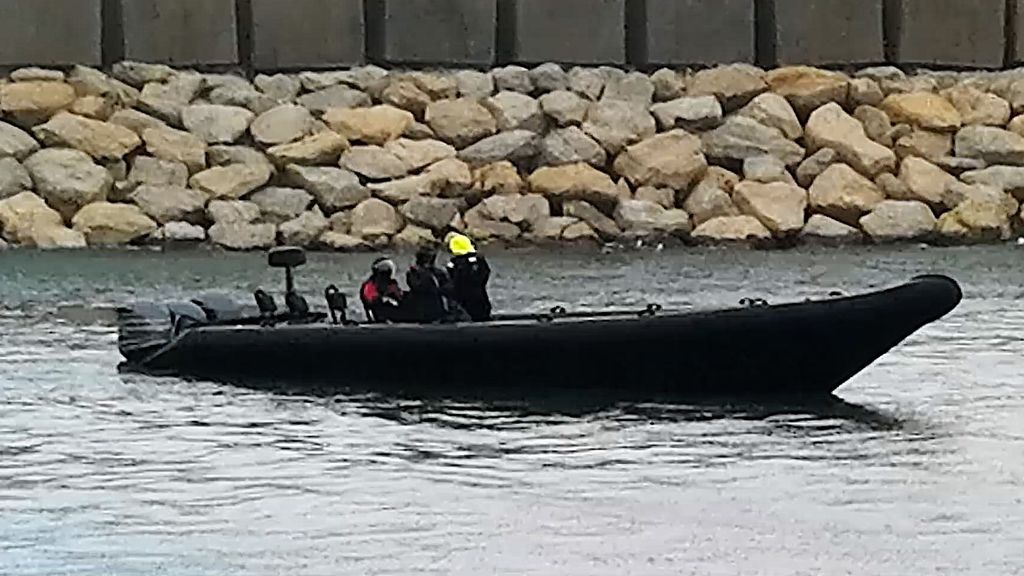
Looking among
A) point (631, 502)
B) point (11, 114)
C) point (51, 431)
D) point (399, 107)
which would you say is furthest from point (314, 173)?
point (631, 502)

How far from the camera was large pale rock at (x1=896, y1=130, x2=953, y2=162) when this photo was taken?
27781mm

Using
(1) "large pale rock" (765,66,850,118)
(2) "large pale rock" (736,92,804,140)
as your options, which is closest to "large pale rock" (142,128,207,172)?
(2) "large pale rock" (736,92,804,140)

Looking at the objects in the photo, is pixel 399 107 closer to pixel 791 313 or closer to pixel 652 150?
pixel 652 150

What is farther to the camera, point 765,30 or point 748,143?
point 765,30

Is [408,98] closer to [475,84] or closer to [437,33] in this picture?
[475,84]

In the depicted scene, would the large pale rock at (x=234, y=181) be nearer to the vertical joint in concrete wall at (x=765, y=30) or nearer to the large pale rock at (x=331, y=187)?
the large pale rock at (x=331, y=187)

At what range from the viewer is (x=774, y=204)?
87.4 feet

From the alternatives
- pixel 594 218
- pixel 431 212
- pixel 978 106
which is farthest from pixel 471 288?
pixel 978 106

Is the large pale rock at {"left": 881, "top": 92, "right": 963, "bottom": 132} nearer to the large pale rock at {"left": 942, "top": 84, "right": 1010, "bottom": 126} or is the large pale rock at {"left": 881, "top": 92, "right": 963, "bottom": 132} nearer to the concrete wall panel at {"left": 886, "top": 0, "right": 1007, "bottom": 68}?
the large pale rock at {"left": 942, "top": 84, "right": 1010, "bottom": 126}

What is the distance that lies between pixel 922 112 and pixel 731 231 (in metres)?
3.17

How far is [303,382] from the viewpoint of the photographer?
634 inches

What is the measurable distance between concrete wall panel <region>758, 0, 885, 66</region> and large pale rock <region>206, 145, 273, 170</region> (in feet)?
20.0

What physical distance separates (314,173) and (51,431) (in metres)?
12.1

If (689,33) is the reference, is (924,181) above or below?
below
